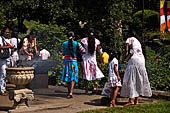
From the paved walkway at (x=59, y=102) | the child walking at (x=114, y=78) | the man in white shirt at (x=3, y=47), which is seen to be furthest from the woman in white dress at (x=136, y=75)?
the man in white shirt at (x=3, y=47)

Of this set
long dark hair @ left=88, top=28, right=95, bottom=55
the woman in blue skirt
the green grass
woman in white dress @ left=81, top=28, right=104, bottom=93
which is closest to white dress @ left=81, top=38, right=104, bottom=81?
woman in white dress @ left=81, top=28, right=104, bottom=93

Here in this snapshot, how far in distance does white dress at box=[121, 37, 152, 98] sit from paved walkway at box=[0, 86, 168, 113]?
57 centimetres

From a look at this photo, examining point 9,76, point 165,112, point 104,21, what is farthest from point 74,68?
point 104,21

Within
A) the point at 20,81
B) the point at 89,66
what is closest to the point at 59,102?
the point at 20,81

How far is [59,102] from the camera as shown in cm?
990

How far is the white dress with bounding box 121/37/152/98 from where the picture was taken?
9492 mm

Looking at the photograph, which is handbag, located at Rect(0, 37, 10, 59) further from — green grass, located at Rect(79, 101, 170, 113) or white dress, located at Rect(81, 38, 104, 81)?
green grass, located at Rect(79, 101, 170, 113)

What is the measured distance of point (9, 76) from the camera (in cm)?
854

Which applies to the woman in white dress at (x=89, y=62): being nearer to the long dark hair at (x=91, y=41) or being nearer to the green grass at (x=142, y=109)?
the long dark hair at (x=91, y=41)

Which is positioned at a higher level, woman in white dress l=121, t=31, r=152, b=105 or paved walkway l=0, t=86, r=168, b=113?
woman in white dress l=121, t=31, r=152, b=105

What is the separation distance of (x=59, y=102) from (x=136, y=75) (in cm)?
199

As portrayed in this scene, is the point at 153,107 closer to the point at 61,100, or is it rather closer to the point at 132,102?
the point at 132,102

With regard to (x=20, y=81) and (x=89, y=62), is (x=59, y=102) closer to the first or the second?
(x=20, y=81)

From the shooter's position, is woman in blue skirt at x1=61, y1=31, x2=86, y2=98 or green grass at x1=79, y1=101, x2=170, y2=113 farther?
woman in blue skirt at x1=61, y1=31, x2=86, y2=98
